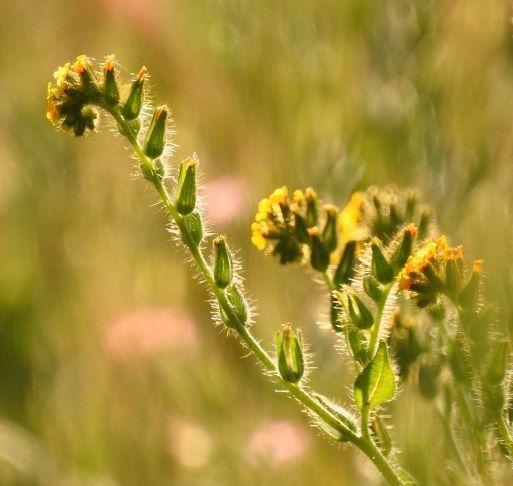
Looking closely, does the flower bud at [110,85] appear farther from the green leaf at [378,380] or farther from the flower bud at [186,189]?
the green leaf at [378,380]

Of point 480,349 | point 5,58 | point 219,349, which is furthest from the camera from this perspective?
point 5,58

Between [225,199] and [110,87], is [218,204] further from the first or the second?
[110,87]

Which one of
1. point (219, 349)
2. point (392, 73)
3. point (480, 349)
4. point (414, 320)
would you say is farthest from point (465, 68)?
Result: point (480, 349)

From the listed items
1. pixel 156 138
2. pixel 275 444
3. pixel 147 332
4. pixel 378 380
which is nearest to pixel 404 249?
pixel 378 380

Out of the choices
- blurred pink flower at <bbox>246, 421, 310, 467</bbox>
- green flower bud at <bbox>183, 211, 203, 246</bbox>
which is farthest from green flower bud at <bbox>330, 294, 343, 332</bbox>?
blurred pink flower at <bbox>246, 421, 310, 467</bbox>

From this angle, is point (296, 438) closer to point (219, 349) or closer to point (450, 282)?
point (219, 349)

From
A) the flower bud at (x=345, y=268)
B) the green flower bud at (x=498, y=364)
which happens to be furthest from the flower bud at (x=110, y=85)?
the green flower bud at (x=498, y=364)
